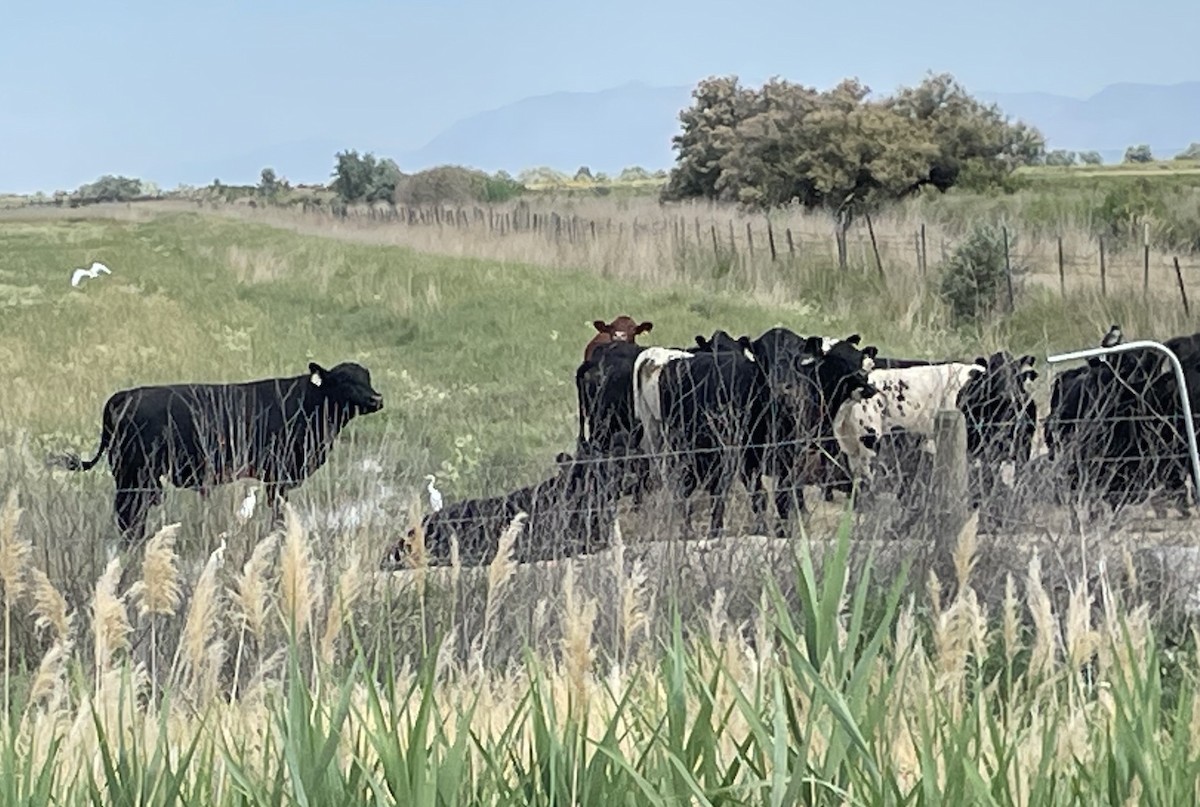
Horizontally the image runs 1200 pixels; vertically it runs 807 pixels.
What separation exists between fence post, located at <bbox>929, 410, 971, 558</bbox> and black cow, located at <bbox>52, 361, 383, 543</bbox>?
2934 mm

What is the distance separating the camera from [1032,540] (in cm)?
598

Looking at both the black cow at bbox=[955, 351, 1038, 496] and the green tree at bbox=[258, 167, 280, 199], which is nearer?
the black cow at bbox=[955, 351, 1038, 496]

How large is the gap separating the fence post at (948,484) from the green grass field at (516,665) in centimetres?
14

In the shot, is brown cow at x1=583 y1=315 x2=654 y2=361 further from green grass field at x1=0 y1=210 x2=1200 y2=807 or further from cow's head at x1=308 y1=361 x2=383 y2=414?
cow's head at x1=308 y1=361 x2=383 y2=414

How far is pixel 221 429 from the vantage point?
26.4 feet

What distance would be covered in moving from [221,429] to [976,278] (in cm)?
1221

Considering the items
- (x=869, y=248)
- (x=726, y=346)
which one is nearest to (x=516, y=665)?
(x=726, y=346)

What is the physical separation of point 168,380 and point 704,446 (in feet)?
30.1

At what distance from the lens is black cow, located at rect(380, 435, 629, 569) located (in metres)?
5.96

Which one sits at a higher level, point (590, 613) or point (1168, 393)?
point (590, 613)

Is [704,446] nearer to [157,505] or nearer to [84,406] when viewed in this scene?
[157,505]

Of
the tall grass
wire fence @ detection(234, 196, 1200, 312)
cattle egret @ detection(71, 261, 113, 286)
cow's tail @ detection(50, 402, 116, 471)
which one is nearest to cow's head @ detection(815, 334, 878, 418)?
cow's tail @ detection(50, 402, 116, 471)

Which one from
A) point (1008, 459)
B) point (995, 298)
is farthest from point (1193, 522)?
point (995, 298)

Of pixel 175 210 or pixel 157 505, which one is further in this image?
pixel 175 210
